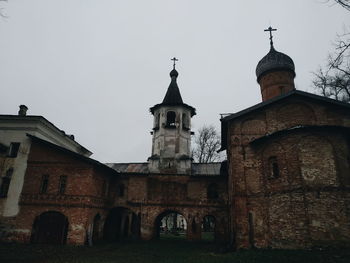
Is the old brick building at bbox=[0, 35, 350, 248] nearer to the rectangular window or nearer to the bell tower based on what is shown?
the bell tower

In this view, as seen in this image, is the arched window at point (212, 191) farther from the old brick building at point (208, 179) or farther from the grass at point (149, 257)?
the grass at point (149, 257)

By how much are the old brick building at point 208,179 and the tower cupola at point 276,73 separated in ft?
0.25

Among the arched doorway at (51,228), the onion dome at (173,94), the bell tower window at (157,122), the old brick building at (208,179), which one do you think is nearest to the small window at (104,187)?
the old brick building at (208,179)

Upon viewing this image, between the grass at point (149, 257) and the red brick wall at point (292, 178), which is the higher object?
the red brick wall at point (292, 178)

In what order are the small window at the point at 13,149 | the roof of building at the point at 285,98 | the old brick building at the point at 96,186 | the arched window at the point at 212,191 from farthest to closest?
the arched window at the point at 212,191, the small window at the point at 13,149, the old brick building at the point at 96,186, the roof of building at the point at 285,98

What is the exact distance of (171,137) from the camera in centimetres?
2189

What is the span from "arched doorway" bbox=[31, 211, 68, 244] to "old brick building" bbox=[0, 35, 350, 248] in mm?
63

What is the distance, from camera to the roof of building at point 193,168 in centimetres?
2102

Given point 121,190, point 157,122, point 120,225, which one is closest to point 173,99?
point 157,122

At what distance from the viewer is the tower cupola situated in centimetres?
1931

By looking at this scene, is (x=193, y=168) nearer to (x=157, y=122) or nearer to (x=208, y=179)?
(x=208, y=179)

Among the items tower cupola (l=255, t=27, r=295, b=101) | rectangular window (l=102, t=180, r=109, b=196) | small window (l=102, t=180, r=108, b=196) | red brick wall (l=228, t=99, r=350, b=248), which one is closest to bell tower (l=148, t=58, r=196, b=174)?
rectangular window (l=102, t=180, r=109, b=196)

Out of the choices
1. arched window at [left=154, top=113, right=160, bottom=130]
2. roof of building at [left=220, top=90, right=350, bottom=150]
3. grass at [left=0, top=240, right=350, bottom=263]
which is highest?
arched window at [left=154, top=113, right=160, bottom=130]

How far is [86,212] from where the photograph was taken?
52.3ft
